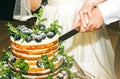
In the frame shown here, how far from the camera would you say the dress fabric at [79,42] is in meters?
1.35

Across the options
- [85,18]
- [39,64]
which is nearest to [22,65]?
[39,64]

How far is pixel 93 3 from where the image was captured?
1.09m

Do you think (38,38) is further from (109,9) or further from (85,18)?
(109,9)

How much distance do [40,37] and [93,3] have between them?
0.38 metres

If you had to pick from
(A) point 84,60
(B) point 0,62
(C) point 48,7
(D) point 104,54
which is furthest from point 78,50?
(B) point 0,62

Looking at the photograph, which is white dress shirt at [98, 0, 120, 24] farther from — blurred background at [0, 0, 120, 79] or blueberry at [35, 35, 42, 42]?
blurred background at [0, 0, 120, 79]

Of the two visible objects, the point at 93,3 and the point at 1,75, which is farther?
the point at 93,3

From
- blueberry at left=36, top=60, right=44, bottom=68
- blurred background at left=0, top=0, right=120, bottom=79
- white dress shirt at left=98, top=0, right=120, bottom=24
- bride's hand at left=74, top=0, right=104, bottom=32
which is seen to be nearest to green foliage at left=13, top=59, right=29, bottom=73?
blueberry at left=36, top=60, right=44, bottom=68

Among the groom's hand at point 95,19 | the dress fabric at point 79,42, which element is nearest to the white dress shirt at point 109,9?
the groom's hand at point 95,19

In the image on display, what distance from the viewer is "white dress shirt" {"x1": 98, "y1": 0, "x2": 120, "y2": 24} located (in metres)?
1.08

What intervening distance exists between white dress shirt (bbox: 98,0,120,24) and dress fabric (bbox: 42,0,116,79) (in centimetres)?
25

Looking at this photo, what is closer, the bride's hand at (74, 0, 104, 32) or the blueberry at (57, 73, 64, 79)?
the blueberry at (57, 73, 64, 79)

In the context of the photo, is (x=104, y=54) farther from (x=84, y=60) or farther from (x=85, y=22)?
(x=85, y=22)

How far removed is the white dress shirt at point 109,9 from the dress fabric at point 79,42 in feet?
0.82
